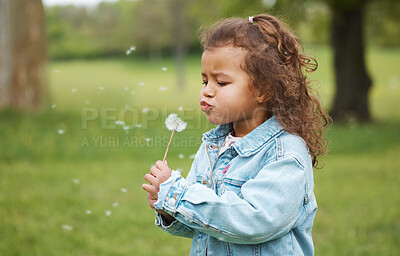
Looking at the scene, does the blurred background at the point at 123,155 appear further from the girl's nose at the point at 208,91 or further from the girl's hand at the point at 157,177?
the girl's hand at the point at 157,177

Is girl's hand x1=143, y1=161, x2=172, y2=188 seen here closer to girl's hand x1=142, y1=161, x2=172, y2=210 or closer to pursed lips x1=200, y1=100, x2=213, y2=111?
girl's hand x1=142, y1=161, x2=172, y2=210

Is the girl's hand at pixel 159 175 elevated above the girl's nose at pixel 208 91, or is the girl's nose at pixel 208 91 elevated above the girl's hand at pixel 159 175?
the girl's nose at pixel 208 91

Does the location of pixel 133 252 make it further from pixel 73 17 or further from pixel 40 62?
pixel 73 17

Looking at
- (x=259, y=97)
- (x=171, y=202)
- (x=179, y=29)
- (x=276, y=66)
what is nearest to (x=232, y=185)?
(x=171, y=202)

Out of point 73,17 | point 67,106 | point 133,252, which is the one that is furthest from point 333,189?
point 73,17

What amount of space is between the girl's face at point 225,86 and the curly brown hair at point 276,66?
0.10 feet

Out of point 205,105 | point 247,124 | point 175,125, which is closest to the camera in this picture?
point 205,105

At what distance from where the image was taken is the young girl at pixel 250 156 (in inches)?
65.0

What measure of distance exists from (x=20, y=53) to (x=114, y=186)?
5.65 meters

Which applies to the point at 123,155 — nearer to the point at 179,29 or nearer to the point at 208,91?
the point at 208,91

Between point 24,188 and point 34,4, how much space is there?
5786 mm

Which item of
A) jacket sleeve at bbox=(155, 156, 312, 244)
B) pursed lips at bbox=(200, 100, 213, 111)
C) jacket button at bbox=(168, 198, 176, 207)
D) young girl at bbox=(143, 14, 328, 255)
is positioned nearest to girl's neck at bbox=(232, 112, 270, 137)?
young girl at bbox=(143, 14, 328, 255)

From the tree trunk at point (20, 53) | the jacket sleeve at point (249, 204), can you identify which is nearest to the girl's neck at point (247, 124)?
the jacket sleeve at point (249, 204)

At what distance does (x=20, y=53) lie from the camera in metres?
9.62
